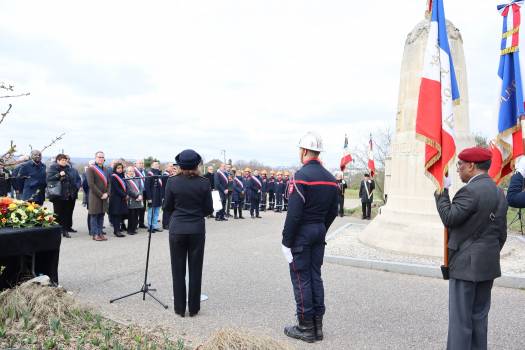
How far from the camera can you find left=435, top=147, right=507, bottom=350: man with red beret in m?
3.43

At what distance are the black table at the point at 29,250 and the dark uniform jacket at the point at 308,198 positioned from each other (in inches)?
127

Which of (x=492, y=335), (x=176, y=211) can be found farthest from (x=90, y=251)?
(x=492, y=335)

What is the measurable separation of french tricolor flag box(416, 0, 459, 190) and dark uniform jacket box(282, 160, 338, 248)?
122cm

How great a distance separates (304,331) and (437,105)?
121 inches

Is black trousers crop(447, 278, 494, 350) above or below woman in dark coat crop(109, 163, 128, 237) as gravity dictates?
below

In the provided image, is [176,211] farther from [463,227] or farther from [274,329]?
[463,227]

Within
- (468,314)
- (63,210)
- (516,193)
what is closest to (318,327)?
(468,314)

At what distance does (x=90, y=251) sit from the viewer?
863cm

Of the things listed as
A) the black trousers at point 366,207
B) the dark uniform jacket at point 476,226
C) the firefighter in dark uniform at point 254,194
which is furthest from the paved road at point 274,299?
the black trousers at point 366,207

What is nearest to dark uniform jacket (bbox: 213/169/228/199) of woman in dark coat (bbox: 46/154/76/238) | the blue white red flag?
woman in dark coat (bbox: 46/154/76/238)

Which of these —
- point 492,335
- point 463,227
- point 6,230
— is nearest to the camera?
point 463,227

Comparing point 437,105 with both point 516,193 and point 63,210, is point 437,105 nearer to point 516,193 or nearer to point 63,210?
point 516,193

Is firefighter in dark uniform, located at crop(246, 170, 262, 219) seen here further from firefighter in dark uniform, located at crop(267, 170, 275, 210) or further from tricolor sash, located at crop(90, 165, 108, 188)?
tricolor sash, located at crop(90, 165, 108, 188)

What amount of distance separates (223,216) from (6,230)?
10.9 metres
